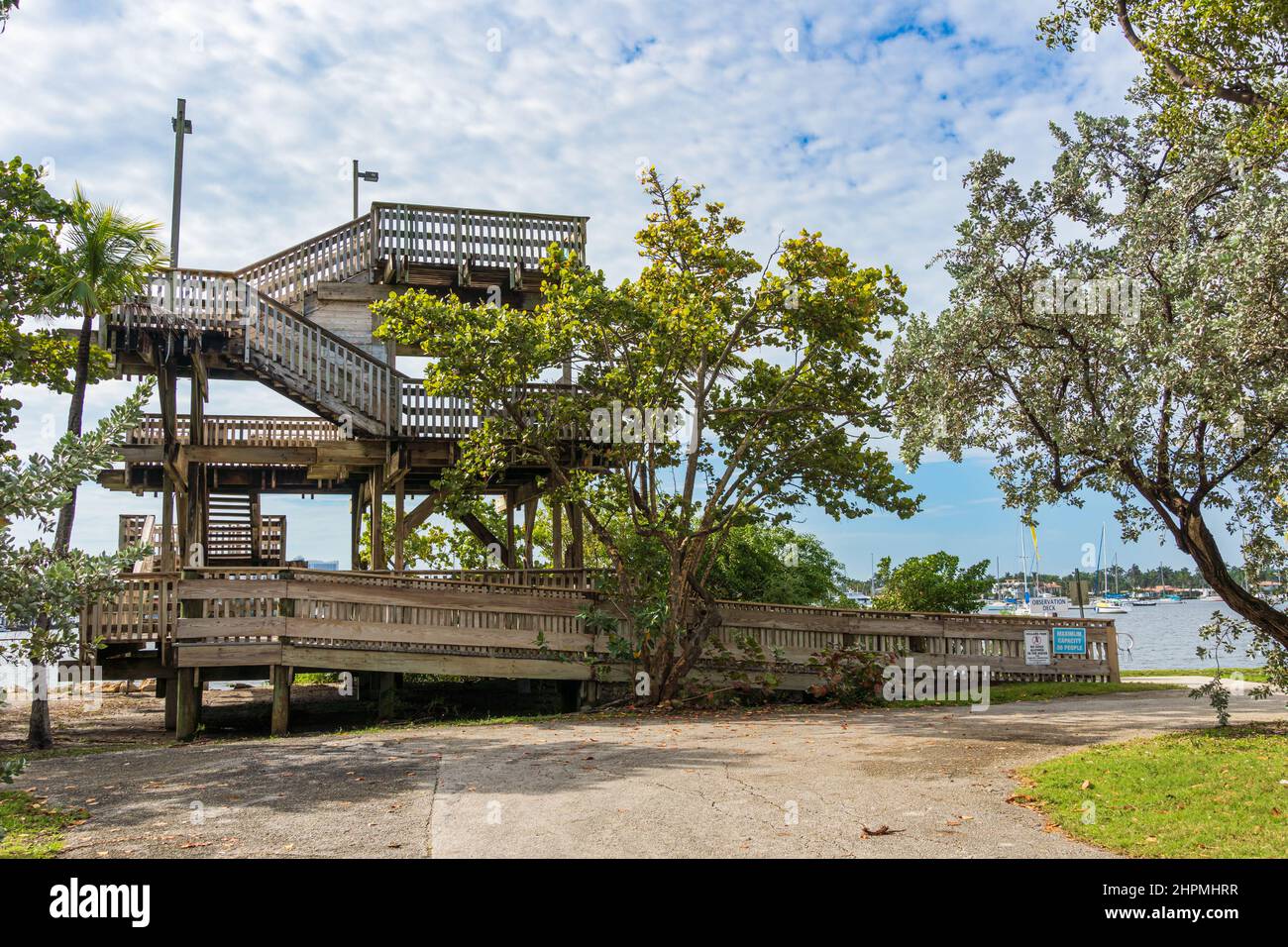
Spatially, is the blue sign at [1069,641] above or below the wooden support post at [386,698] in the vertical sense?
above

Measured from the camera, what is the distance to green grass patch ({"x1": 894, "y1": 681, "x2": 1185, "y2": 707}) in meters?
18.1

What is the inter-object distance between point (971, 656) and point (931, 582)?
12.6ft

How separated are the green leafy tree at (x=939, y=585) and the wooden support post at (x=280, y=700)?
46.1ft

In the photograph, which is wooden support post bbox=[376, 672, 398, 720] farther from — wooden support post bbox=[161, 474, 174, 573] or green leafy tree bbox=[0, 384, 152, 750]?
green leafy tree bbox=[0, 384, 152, 750]

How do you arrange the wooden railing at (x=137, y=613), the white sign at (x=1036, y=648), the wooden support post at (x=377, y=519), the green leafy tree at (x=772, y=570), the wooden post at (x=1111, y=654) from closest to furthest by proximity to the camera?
the wooden railing at (x=137, y=613) → the wooden support post at (x=377, y=519) → the white sign at (x=1036, y=648) → the wooden post at (x=1111, y=654) → the green leafy tree at (x=772, y=570)

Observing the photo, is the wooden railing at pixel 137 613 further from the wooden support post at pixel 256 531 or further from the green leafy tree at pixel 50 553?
the wooden support post at pixel 256 531

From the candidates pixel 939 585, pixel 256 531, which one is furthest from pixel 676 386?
pixel 256 531

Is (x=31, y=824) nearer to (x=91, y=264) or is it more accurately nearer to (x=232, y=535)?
(x=91, y=264)

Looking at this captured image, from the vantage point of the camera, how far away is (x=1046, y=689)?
19.5 metres

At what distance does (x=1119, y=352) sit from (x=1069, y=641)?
38.5 ft

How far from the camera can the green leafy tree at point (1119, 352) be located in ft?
33.4

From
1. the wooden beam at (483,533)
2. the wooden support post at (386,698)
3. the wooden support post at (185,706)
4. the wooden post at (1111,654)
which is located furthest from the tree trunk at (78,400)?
the wooden post at (1111,654)

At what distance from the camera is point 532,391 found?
60.5 ft
